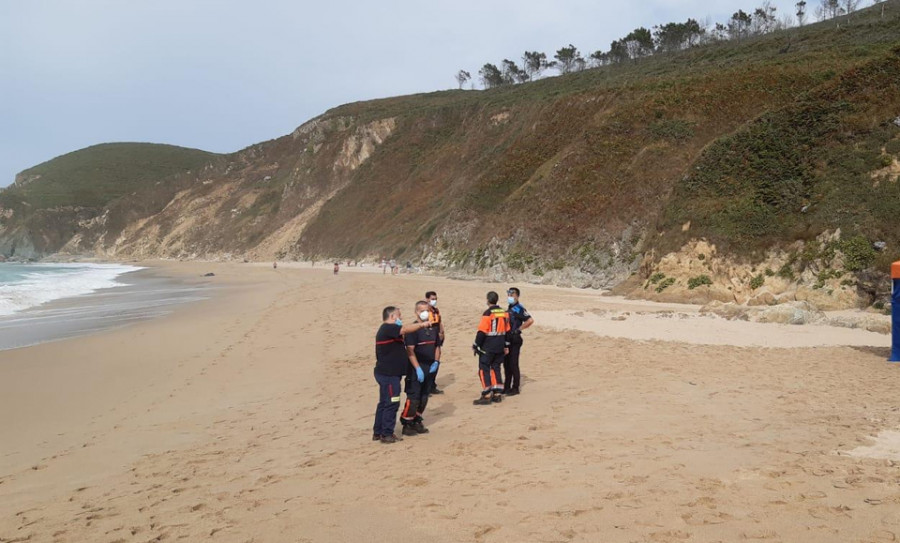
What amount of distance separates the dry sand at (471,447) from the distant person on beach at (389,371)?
0.27 m

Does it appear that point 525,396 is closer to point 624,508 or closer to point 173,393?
Answer: point 624,508

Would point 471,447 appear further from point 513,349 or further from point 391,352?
point 513,349

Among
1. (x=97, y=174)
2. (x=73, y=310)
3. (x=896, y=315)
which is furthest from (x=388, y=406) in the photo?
(x=97, y=174)

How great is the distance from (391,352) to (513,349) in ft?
8.22

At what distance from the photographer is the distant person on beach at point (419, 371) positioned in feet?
22.8

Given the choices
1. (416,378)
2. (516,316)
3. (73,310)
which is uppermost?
(516,316)

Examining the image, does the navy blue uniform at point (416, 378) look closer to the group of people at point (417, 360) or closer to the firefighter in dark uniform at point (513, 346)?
the group of people at point (417, 360)

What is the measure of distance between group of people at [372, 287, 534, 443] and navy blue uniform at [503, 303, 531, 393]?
0.05 metres

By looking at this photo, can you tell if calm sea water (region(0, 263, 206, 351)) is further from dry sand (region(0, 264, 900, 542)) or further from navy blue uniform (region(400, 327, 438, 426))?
navy blue uniform (region(400, 327, 438, 426))

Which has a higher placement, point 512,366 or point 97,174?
point 97,174

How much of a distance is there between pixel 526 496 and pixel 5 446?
629cm

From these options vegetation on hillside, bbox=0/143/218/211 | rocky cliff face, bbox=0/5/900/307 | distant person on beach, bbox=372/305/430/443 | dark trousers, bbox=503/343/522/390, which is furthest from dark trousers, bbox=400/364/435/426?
vegetation on hillside, bbox=0/143/218/211

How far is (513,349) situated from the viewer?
8695 millimetres

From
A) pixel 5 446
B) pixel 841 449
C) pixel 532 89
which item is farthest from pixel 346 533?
pixel 532 89
